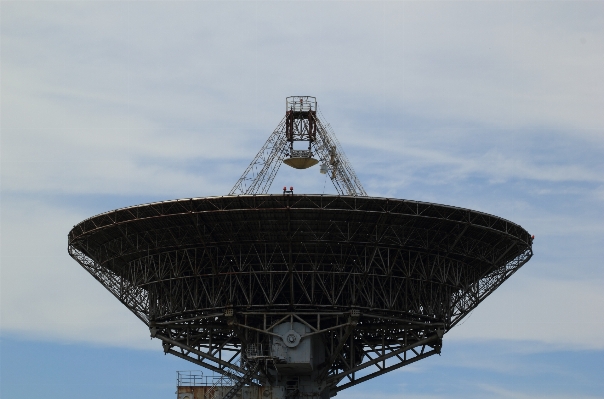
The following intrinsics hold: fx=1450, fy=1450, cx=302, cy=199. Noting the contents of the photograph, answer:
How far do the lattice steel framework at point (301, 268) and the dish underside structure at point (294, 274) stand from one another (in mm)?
94

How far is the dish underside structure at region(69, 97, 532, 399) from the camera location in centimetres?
9062

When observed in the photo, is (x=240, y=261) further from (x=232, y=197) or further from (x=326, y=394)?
(x=326, y=394)

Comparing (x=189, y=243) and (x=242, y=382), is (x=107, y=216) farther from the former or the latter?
(x=242, y=382)

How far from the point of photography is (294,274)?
93.1 meters

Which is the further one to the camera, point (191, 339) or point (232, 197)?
point (191, 339)

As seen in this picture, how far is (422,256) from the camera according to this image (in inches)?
3701

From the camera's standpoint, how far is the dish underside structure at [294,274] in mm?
90625

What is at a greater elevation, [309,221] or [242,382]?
[309,221]

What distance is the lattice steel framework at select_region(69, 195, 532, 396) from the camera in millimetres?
90500

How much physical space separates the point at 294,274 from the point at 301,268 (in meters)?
0.64

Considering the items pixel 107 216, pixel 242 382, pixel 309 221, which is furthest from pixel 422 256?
pixel 107 216

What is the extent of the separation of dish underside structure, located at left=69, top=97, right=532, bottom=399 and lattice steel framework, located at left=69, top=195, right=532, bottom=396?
94 millimetres

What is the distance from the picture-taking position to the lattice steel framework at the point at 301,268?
90.5m

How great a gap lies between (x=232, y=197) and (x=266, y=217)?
8.42 ft
